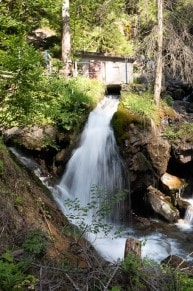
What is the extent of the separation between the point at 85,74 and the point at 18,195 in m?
13.8

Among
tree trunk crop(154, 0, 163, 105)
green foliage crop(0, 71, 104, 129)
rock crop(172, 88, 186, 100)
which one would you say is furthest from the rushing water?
rock crop(172, 88, 186, 100)

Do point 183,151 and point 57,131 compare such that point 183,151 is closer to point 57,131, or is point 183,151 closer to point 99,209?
point 57,131

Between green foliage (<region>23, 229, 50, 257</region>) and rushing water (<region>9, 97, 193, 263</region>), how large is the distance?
3467 mm

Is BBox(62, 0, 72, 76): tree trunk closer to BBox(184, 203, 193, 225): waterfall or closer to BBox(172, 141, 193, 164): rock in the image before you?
BBox(172, 141, 193, 164): rock

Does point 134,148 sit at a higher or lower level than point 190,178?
higher

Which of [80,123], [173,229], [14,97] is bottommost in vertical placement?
[173,229]

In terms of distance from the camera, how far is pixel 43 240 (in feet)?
→ 15.8

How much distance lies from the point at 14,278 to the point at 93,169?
7.82 metres

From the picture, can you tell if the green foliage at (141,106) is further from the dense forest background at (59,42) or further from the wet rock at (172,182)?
the wet rock at (172,182)

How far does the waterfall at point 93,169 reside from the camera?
10.7 metres

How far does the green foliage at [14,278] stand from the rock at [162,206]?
752 centimetres

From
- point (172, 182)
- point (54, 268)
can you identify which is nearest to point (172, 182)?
point (172, 182)

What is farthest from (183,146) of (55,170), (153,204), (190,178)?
(55,170)

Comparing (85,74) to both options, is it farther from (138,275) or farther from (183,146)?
(138,275)
